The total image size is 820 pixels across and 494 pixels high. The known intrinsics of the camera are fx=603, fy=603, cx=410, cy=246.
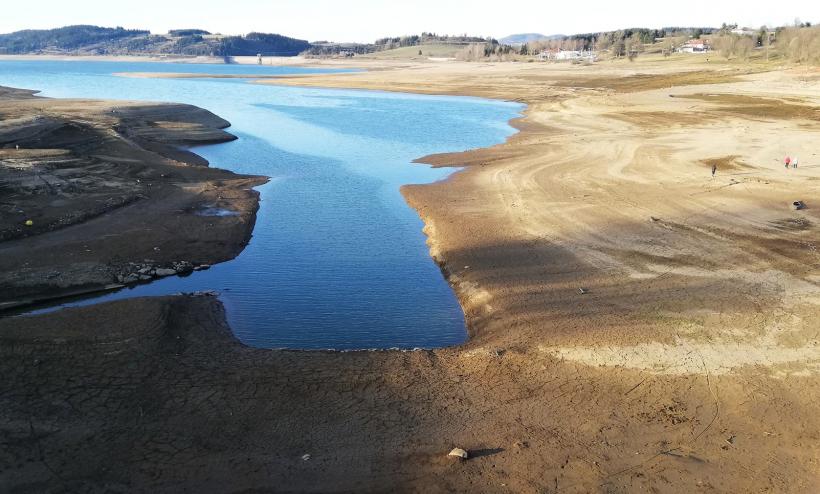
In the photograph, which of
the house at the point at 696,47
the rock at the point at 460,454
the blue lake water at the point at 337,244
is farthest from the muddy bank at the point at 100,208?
the house at the point at 696,47

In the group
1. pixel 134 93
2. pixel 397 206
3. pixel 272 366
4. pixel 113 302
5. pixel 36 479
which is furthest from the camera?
pixel 134 93

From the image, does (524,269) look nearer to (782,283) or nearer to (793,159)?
(782,283)

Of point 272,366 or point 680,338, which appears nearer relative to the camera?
point 272,366

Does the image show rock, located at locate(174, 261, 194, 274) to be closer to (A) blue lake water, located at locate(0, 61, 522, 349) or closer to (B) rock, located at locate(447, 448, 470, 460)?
(A) blue lake water, located at locate(0, 61, 522, 349)

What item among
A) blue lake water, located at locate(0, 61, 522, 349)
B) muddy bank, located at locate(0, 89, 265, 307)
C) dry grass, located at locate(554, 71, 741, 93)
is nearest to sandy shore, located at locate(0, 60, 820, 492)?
blue lake water, located at locate(0, 61, 522, 349)

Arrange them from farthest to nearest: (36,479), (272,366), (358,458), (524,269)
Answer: (524,269)
(272,366)
(358,458)
(36,479)

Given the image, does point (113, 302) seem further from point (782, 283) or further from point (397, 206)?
point (782, 283)

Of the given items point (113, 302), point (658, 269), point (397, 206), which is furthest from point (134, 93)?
point (658, 269)
